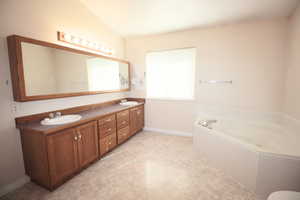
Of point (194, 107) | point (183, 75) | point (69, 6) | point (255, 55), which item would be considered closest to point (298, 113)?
point (255, 55)

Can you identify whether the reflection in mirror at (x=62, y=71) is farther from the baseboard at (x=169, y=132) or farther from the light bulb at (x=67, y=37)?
the baseboard at (x=169, y=132)

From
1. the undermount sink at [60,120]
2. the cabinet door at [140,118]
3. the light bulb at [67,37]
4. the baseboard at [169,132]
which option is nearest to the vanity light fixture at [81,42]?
the light bulb at [67,37]

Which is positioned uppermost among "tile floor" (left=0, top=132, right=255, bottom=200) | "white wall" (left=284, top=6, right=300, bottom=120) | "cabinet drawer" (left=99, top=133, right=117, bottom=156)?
"white wall" (left=284, top=6, right=300, bottom=120)

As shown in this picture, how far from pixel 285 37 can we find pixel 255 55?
49cm

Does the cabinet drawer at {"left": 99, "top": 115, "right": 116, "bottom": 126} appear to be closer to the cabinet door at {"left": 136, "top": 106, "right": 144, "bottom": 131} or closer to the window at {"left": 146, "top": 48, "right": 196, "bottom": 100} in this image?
the cabinet door at {"left": 136, "top": 106, "right": 144, "bottom": 131}

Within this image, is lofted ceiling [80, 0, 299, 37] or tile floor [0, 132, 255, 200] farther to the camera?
lofted ceiling [80, 0, 299, 37]

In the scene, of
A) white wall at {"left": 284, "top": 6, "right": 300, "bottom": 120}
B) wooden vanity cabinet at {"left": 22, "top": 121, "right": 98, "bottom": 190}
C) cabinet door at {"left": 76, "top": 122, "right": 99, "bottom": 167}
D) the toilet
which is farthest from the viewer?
white wall at {"left": 284, "top": 6, "right": 300, "bottom": 120}

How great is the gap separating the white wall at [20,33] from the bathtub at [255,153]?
96.7 inches

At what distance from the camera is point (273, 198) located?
1.02m

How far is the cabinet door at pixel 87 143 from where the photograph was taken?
1.83 meters

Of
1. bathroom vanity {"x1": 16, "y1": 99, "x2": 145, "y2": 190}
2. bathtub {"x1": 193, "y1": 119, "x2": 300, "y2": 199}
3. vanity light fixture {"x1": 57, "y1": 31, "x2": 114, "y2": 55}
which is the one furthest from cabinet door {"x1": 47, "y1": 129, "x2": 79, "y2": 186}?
Result: bathtub {"x1": 193, "y1": 119, "x2": 300, "y2": 199}

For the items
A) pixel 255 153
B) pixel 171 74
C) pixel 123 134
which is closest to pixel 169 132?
pixel 123 134

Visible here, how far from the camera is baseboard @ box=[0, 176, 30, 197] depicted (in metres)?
1.54

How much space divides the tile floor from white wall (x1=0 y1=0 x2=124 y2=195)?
375mm
